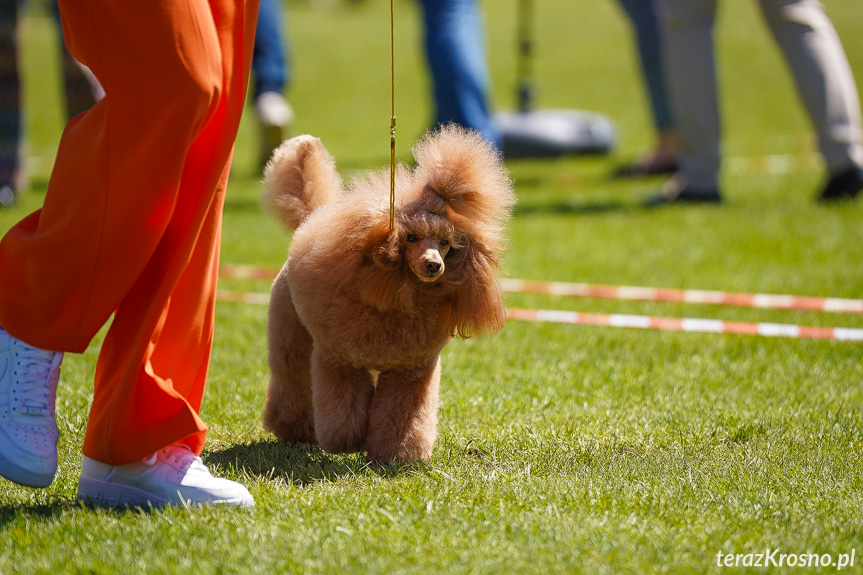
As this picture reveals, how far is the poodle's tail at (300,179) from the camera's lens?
104 inches

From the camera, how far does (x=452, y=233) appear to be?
230 cm

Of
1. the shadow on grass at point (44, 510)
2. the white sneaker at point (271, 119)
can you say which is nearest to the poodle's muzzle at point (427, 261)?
the shadow on grass at point (44, 510)

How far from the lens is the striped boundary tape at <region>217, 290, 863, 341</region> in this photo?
11.9ft

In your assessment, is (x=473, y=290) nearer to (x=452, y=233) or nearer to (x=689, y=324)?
(x=452, y=233)

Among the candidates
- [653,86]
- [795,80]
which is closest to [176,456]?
[795,80]

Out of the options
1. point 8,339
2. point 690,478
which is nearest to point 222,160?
point 8,339

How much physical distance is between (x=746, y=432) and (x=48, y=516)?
1.75 meters

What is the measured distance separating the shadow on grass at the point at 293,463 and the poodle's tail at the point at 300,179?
0.62 metres

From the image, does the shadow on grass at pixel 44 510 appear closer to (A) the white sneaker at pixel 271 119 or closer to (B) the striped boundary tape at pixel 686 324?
(B) the striped boundary tape at pixel 686 324

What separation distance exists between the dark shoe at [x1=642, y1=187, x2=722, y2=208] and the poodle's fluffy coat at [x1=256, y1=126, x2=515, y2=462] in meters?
4.15

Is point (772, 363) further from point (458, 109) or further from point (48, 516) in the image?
point (48, 516)

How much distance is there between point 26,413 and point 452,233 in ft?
3.33

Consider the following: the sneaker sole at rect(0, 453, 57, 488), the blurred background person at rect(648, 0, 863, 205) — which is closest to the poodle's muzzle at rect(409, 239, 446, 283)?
the sneaker sole at rect(0, 453, 57, 488)

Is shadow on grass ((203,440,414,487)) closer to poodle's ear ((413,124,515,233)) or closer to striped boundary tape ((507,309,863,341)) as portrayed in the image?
poodle's ear ((413,124,515,233))
